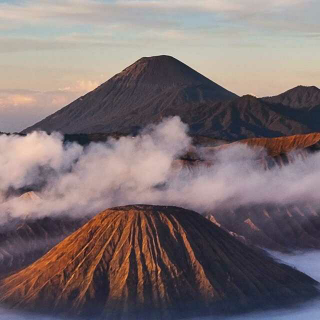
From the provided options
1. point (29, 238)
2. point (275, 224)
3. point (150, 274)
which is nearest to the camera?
point (150, 274)

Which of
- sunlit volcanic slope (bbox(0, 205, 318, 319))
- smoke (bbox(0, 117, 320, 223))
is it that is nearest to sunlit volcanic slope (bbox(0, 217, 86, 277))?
smoke (bbox(0, 117, 320, 223))

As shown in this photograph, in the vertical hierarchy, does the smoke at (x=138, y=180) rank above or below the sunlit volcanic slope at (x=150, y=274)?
below

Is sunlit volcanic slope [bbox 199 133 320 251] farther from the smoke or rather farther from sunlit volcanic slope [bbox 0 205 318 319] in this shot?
sunlit volcanic slope [bbox 0 205 318 319]

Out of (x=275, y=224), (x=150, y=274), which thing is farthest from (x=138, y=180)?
(x=150, y=274)

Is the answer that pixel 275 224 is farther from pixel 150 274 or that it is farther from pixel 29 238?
pixel 150 274

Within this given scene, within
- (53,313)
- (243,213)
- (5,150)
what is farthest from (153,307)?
(5,150)

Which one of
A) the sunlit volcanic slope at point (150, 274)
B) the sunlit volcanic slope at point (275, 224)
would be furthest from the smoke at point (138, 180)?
the sunlit volcanic slope at point (150, 274)

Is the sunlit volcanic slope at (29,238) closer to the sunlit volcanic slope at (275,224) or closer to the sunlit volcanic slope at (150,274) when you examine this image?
the sunlit volcanic slope at (150,274)
